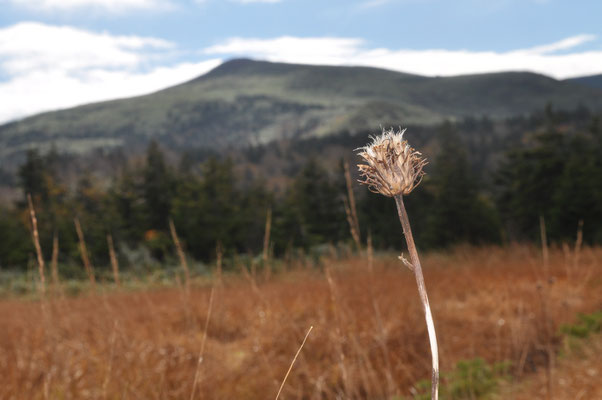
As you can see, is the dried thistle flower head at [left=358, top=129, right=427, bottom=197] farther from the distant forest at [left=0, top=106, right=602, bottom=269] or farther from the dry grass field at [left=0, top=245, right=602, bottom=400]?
the distant forest at [left=0, top=106, right=602, bottom=269]

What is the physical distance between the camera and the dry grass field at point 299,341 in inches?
124

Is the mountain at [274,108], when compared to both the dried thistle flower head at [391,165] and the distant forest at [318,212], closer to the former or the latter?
the distant forest at [318,212]

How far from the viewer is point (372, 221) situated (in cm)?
2095

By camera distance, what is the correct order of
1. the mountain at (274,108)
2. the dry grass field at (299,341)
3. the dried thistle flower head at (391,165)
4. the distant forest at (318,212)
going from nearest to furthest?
the dried thistle flower head at (391,165), the dry grass field at (299,341), the distant forest at (318,212), the mountain at (274,108)

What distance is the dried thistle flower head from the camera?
1.63 ft

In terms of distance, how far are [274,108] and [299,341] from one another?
162632mm

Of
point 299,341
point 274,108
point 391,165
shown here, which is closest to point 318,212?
point 299,341

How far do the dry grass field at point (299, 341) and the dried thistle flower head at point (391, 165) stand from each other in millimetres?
1896

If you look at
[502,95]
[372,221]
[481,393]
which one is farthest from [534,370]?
[502,95]

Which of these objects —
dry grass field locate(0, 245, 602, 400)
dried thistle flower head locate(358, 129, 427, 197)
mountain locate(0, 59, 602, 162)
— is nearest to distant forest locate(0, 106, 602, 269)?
dry grass field locate(0, 245, 602, 400)

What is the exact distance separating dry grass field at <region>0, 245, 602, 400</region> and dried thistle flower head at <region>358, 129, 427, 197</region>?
1.90 meters

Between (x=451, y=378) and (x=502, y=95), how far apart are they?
18256 centimetres

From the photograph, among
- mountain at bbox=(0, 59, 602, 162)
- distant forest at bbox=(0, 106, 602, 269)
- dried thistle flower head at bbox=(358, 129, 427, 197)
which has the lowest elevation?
distant forest at bbox=(0, 106, 602, 269)

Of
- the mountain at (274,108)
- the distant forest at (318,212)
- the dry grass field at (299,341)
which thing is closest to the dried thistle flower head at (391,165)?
the dry grass field at (299,341)
